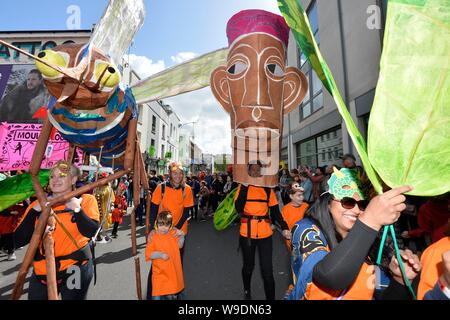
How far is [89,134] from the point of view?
1711 millimetres

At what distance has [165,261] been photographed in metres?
2.36

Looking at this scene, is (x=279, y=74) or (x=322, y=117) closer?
(x=279, y=74)

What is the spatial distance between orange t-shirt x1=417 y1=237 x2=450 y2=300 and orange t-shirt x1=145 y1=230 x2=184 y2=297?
2.00 meters

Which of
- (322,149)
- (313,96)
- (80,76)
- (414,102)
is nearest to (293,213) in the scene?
(414,102)

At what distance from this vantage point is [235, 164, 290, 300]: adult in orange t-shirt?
2.53 meters

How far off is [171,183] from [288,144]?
420 inches

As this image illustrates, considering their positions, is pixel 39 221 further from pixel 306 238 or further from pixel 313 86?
pixel 313 86

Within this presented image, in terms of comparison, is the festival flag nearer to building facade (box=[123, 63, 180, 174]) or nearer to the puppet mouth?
the puppet mouth

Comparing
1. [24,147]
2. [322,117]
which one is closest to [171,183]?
[24,147]

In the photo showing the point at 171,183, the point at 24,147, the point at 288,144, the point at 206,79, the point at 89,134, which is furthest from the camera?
the point at 288,144

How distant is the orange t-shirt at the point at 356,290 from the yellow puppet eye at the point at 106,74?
1.62 metres

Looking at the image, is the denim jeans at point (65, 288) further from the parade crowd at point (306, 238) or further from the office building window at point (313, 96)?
the office building window at point (313, 96)

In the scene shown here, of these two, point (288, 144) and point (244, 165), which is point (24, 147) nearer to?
point (244, 165)

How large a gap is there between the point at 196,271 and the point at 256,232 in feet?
5.72
